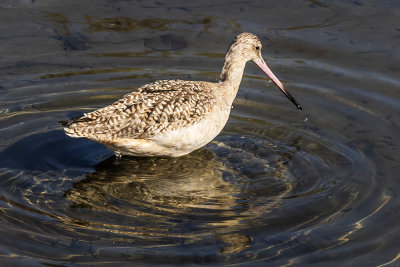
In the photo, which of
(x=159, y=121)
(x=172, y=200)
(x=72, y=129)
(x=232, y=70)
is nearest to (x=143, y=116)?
(x=159, y=121)

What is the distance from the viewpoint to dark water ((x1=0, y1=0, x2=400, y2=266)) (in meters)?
6.77

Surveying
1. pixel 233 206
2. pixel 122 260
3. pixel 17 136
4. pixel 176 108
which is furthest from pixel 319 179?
pixel 17 136

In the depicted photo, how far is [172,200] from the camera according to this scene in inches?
300

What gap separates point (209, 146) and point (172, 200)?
1.48m

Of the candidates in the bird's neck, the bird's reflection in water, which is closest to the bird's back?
the bird's reflection in water

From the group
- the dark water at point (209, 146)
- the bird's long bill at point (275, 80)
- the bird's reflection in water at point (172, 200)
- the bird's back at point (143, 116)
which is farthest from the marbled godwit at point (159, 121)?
the bird's long bill at point (275, 80)

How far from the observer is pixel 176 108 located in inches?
320

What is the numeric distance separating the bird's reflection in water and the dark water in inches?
Result: 0.9

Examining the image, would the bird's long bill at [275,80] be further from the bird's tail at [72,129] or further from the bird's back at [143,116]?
Answer: the bird's tail at [72,129]

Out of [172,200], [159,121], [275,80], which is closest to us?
[172,200]

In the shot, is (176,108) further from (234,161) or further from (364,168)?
(364,168)

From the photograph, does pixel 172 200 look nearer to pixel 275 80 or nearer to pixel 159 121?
pixel 159 121

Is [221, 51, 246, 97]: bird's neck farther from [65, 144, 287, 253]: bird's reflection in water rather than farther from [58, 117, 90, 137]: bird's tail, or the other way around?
[58, 117, 90, 137]: bird's tail

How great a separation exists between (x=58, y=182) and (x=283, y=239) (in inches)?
101
